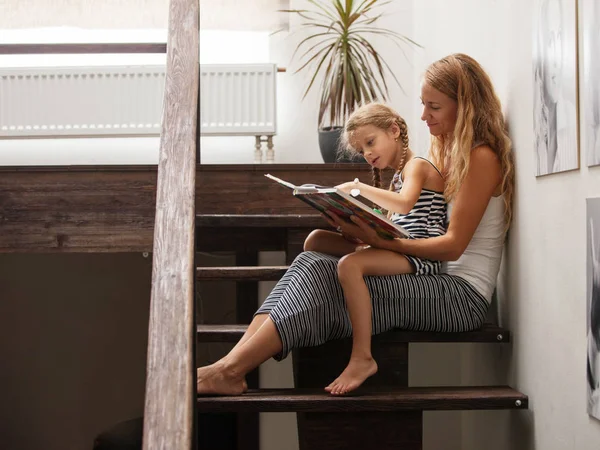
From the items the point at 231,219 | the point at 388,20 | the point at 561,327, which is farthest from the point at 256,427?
the point at 561,327

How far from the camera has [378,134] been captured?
6.92 feet

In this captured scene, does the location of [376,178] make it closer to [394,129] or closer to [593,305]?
[394,129]

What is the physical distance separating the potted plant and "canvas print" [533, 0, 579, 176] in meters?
1.37

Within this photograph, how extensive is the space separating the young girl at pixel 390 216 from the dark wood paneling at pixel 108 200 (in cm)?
70

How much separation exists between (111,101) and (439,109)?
2224 millimetres

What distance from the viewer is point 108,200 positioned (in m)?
2.89

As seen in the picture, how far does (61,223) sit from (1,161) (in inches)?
51.3

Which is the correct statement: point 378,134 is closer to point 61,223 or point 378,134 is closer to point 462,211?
point 462,211

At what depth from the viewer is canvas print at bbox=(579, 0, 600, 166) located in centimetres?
139

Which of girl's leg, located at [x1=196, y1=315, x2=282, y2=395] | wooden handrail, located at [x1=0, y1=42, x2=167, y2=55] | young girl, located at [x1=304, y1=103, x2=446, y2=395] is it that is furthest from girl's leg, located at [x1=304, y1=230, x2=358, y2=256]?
wooden handrail, located at [x1=0, y1=42, x2=167, y2=55]

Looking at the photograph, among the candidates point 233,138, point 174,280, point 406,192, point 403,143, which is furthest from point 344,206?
point 233,138

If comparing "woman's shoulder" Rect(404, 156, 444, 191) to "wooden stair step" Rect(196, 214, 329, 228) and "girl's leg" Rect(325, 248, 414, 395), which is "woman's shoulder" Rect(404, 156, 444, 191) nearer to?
"girl's leg" Rect(325, 248, 414, 395)

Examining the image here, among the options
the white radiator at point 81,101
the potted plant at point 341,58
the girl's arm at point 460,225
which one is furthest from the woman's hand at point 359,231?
the white radiator at point 81,101

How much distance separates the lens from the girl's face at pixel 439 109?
1.98 metres
